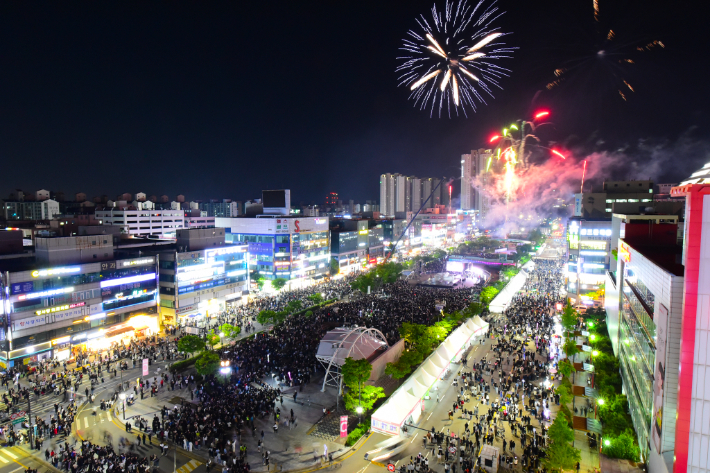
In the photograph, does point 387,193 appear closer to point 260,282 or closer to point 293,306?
point 260,282

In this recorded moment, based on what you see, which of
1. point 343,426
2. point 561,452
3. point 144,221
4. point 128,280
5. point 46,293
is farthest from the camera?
point 144,221

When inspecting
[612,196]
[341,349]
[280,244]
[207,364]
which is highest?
[612,196]

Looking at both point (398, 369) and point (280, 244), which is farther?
point (280, 244)

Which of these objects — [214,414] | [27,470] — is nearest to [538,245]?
[214,414]

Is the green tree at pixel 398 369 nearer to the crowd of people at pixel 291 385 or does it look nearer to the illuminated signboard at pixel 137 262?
the crowd of people at pixel 291 385

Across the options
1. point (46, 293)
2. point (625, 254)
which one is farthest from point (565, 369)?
point (46, 293)

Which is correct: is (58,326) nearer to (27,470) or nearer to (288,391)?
(27,470)

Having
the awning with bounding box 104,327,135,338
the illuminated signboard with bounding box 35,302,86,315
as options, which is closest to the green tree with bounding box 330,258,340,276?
the awning with bounding box 104,327,135,338
